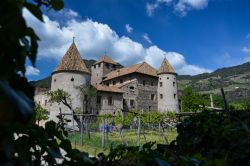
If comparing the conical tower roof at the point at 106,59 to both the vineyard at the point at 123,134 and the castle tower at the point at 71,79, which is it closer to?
the castle tower at the point at 71,79

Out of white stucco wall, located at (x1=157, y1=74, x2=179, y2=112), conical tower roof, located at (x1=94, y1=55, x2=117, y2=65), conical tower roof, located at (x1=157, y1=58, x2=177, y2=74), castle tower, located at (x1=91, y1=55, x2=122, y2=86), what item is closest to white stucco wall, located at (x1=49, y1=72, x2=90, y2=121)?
white stucco wall, located at (x1=157, y1=74, x2=179, y2=112)

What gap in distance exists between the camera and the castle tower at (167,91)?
47.8 meters

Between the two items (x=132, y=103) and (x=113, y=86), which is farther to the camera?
(x=113, y=86)

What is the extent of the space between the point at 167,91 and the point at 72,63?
1754 cm

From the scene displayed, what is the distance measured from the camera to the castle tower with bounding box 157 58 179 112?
4775 centimetres

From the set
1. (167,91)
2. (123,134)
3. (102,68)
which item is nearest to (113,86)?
(102,68)

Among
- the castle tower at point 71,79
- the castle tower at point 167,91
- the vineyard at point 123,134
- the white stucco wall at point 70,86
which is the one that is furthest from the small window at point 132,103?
the vineyard at point 123,134

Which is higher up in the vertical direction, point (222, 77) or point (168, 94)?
point (222, 77)

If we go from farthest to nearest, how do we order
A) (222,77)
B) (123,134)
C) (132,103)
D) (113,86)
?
(222,77) < (113,86) < (132,103) < (123,134)

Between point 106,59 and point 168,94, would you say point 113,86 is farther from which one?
point 106,59

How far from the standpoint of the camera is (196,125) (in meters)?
3.78

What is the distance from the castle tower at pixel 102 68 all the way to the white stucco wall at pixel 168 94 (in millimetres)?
11194

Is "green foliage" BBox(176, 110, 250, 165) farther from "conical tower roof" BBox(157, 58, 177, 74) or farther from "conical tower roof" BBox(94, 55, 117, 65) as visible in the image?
"conical tower roof" BBox(94, 55, 117, 65)

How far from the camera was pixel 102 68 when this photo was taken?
5428cm
